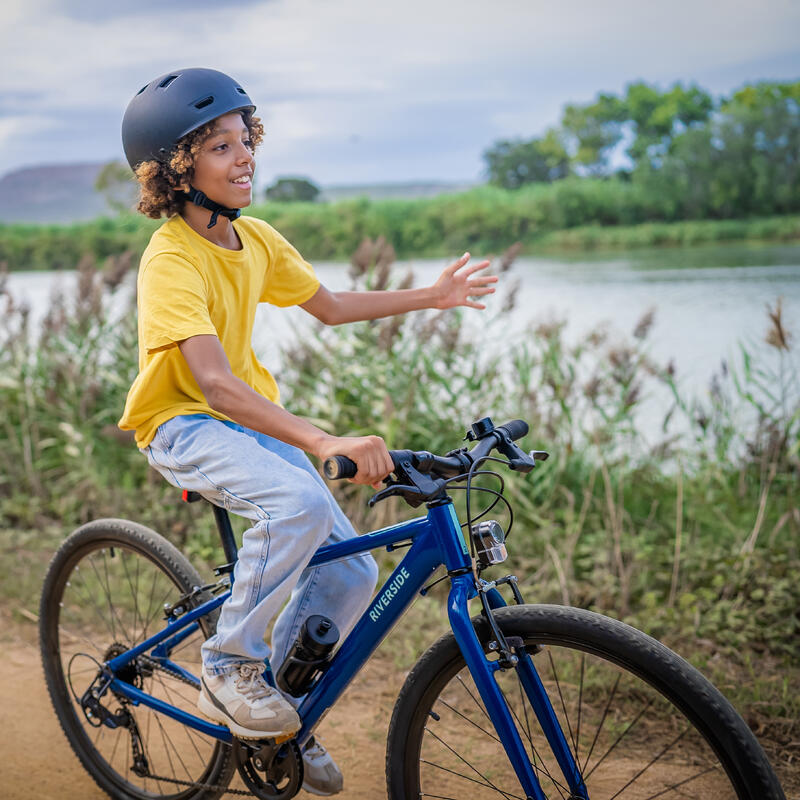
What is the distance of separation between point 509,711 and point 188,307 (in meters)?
1.11

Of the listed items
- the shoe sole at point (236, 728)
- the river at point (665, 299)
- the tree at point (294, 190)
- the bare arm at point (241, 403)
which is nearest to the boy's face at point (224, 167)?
the bare arm at point (241, 403)

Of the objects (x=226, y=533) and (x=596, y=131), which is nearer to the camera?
(x=226, y=533)

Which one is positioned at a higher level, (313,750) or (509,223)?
(509,223)

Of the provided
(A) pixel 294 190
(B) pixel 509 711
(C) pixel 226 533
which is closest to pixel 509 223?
(A) pixel 294 190

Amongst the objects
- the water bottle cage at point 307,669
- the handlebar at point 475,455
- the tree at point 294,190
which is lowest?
the water bottle cage at point 307,669

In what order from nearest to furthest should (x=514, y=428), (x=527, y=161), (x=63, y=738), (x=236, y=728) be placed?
(x=514, y=428)
(x=236, y=728)
(x=63, y=738)
(x=527, y=161)

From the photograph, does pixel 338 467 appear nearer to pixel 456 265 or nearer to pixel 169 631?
pixel 456 265

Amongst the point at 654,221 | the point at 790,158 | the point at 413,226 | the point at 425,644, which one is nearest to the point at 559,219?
the point at 654,221

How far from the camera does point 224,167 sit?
2.20 meters

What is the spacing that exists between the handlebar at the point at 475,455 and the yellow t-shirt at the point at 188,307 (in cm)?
56

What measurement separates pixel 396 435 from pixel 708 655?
1754 millimetres

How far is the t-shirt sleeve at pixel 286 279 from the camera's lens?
8.20 feet

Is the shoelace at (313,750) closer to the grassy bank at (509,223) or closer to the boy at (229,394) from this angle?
the boy at (229,394)

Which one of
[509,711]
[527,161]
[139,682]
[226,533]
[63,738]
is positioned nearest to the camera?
[509,711]
